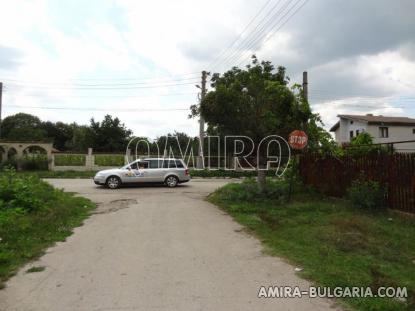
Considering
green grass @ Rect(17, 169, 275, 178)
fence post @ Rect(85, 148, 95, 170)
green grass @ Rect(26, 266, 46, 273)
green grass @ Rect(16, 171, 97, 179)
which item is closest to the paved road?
green grass @ Rect(26, 266, 46, 273)

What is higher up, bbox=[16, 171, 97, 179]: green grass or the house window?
the house window

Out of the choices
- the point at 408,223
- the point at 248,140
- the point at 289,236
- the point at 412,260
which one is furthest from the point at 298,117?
the point at 412,260

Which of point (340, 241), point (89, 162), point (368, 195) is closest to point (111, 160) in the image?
point (89, 162)

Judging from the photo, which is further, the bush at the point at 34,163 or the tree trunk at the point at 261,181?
the bush at the point at 34,163

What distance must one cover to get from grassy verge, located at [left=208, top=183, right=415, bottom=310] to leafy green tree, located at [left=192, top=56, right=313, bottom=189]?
3.27 meters

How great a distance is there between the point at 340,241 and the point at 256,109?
8692mm

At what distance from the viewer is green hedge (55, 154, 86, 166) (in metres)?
34.4

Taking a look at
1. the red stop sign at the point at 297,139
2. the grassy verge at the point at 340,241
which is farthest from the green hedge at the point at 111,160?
the red stop sign at the point at 297,139

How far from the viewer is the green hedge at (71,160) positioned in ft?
113

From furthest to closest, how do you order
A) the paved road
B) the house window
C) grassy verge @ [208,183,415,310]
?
the house window
grassy verge @ [208,183,415,310]
the paved road

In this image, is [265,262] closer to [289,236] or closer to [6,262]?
[289,236]

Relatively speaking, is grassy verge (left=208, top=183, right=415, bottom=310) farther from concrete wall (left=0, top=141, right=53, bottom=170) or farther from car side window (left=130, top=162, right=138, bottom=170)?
concrete wall (left=0, top=141, right=53, bottom=170)

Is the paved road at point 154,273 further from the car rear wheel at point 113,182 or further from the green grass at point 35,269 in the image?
the car rear wheel at point 113,182

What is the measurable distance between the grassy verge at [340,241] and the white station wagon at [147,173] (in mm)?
8848
